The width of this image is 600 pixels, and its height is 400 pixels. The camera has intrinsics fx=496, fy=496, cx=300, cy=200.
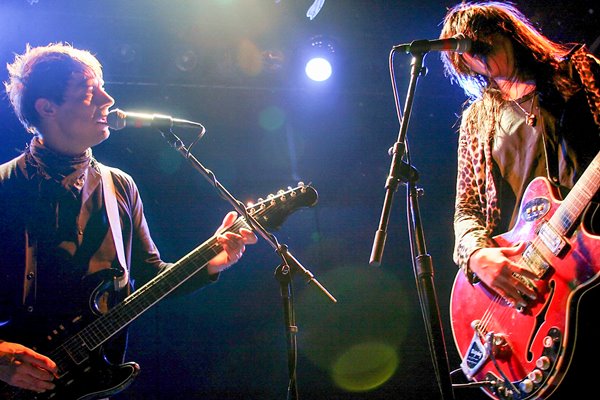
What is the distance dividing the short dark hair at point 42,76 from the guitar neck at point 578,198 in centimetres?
257

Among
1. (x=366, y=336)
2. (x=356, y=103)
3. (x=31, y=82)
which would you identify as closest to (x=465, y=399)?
(x=366, y=336)

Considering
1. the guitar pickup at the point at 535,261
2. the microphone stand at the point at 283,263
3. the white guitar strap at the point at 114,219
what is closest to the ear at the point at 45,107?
the white guitar strap at the point at 114,219

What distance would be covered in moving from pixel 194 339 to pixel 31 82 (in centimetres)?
227

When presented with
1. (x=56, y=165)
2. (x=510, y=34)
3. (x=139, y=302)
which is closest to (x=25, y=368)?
(x=139, y=302)

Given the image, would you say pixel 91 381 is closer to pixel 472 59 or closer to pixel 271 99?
pixel 472 59

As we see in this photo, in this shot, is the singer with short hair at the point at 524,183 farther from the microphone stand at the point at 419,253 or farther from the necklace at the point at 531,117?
the microphone stand at the point at 419,253

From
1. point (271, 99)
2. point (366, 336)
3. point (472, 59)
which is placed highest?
point (271, 99)

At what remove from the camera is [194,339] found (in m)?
4.04

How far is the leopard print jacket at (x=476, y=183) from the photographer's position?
7.39 feet

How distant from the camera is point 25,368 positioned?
213 centimetres

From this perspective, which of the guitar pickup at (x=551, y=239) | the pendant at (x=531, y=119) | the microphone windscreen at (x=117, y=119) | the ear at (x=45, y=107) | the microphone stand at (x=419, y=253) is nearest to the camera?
the microphone stand at (x=419, y=253)

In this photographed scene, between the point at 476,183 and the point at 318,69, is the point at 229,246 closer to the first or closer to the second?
the point at 476,183

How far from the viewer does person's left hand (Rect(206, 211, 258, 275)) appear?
2.56m

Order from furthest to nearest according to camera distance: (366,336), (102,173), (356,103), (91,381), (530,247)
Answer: (356,103) < (366,336) < (102,173) < (91,381) < (530,247)
